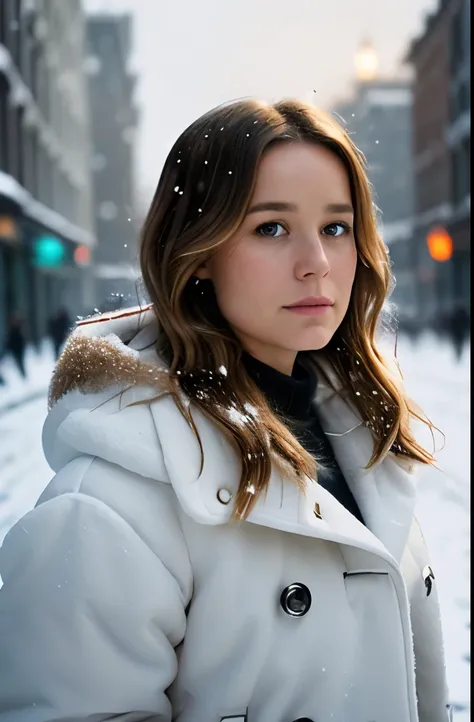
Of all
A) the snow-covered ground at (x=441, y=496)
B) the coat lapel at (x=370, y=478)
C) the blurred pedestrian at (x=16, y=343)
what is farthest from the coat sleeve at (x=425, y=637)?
the blurred pedestrian at (x=16, y=343)

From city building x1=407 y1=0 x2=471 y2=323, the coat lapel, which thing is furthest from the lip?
city building x1=407 y1=0 x2=471 y2=323

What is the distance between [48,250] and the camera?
16.9 m

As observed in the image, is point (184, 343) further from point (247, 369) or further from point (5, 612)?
point (5, 612)

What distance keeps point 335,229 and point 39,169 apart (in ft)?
68.0

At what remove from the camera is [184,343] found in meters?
1.16

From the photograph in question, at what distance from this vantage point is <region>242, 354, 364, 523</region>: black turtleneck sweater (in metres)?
1.29

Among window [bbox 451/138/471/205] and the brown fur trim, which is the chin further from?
window [bbox 451/138/471/205]

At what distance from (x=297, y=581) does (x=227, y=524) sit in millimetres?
151

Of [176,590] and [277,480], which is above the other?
[277,480]

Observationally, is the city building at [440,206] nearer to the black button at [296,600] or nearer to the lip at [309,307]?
the lip at [309,307]

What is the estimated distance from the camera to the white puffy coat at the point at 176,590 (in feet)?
3.16

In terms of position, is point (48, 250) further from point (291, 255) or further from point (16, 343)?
point (291, 255)

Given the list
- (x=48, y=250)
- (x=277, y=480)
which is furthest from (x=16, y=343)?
(x=277, y=480)

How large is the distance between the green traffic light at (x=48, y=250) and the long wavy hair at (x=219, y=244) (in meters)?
14.9
